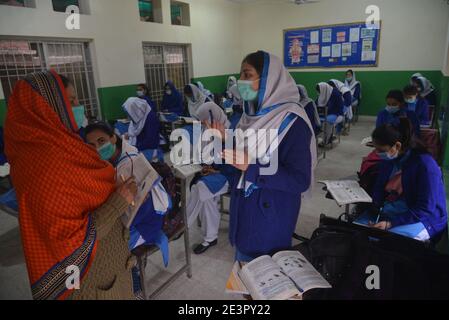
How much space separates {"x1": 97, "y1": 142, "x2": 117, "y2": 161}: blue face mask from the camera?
167cm

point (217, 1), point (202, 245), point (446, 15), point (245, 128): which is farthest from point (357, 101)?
point (245, 128)

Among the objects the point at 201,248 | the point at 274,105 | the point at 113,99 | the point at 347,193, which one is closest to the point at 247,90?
the point at 274,105

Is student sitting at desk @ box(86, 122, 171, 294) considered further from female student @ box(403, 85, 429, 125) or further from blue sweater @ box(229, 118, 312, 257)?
female student @ box(403, 85, 429, 125)

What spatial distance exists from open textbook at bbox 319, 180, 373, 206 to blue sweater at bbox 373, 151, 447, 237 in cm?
26

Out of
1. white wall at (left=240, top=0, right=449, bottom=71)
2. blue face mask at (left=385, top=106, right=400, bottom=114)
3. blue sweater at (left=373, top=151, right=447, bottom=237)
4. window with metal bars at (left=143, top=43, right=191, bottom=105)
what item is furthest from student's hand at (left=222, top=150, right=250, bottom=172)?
white wall at (left=240, top=0, right=449, bottom=71)

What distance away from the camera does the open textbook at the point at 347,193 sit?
6.45 feet

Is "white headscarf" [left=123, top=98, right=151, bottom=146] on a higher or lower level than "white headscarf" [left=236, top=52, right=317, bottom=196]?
lower

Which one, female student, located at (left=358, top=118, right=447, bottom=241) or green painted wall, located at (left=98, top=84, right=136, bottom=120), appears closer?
female student, located at (left=358, top=118, right=447, bottom=241)

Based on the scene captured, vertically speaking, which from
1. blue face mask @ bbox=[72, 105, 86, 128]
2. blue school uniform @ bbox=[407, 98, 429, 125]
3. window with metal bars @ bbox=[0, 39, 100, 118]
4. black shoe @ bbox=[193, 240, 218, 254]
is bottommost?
black shoe @ bbox=[193, 240, 218, 254]

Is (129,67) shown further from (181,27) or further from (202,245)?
(202,245)

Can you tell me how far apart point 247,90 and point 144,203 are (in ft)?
2.69

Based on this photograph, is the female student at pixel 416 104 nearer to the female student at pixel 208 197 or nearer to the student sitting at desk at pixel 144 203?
the female student at pixel 208 197

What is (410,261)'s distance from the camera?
115 centimetres

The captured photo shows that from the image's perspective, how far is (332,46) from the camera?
791 cm
